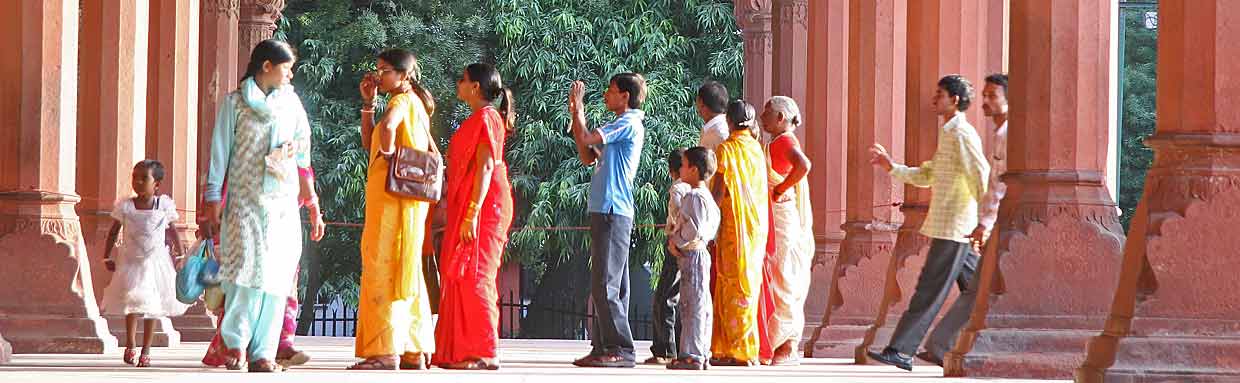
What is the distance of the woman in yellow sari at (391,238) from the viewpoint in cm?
990

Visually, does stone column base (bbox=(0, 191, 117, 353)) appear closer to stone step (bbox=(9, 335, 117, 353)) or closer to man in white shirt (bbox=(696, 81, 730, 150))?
stone step (bbox=(9, 335, 117, 353))

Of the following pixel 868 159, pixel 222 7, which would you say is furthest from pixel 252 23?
pixel 868 159

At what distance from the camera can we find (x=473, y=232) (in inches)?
404

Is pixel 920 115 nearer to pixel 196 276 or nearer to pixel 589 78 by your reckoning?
pixel 196 276

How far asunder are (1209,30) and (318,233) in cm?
387

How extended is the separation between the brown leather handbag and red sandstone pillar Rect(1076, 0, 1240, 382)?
3.20 meters

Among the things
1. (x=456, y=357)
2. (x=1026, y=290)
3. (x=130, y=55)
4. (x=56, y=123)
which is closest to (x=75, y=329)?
(x=56, y=123)

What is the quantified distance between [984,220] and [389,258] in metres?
2.96

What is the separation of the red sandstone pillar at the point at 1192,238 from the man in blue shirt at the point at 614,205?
3226 mm

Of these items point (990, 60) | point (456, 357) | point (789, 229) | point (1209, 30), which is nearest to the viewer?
point (1209, 30)

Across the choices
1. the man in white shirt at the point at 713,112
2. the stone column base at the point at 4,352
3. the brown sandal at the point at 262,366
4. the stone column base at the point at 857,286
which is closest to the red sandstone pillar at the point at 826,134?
→ the stone column base at the point at 857,286

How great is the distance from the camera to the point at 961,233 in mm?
11000

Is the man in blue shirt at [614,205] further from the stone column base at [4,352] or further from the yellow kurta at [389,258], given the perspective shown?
the stone column base at [4,352]

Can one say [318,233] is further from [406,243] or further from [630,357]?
[630,357]
